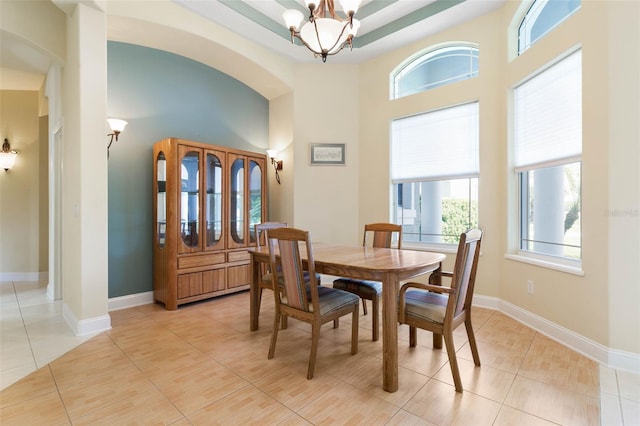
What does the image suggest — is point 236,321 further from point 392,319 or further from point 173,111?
point 173,111

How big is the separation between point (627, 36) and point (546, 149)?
965mm

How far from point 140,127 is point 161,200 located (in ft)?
3.01

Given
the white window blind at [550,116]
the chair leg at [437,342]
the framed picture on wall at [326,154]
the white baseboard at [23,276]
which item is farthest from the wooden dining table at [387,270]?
the white baseboard at [23,276]

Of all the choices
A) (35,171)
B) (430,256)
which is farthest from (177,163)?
(35,171)

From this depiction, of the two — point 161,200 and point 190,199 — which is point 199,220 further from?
point 161,200

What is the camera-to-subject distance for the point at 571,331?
98.9 inches

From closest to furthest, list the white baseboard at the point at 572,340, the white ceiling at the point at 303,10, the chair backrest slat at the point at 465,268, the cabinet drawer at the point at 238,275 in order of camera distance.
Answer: the chair backrest slat at the point at 465,268 → the white baseboard at the point at 572,340 → the white ceiling at the point at 303,10 → the cabinet drawer at the point at 238,275

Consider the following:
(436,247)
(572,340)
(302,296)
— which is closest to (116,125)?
(302,296)

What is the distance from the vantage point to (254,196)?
4.29 m

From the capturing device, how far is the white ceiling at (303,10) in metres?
3.37

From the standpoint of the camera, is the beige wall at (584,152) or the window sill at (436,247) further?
the window sill at (436,247)

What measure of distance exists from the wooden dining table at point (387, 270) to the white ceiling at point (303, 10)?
280cm

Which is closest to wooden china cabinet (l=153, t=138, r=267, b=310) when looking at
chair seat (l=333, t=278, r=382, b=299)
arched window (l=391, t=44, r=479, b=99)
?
chair seat (l=333, t=278, r=382, b=299)

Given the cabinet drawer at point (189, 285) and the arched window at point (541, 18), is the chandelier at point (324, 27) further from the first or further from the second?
the cabinet drawer at point (189, 285)
